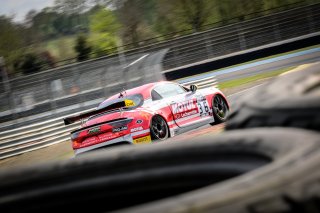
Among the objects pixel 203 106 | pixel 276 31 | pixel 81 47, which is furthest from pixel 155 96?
pixel 81 47

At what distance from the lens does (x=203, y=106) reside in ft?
36.5

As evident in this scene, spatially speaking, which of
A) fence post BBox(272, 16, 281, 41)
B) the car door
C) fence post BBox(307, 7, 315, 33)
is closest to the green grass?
fence post BBox(272, 16, 281, 41)

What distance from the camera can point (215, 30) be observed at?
34.3 meters

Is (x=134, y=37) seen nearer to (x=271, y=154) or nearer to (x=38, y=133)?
(x=38, y=133)

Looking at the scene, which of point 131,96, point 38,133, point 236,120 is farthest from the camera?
point 38,133

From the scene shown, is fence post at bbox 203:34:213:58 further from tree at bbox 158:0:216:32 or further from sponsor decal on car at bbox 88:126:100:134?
sponsor decal on car at bbox 88:126:100:134

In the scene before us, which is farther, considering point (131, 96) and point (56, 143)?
point (56, 143)

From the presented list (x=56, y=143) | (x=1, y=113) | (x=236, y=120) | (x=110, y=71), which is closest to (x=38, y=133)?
(x=56, y=143)

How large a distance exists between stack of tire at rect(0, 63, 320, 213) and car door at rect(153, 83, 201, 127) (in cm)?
713

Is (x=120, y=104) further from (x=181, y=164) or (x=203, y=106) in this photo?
(x=181, y=164)

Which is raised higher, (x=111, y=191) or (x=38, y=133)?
(x=111, y=191)

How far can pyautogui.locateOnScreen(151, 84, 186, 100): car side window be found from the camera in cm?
1045

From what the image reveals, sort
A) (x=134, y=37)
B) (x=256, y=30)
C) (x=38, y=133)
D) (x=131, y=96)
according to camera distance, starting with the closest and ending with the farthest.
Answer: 1. (x=131, y=96)
2. (x=38, y=133)
3. (x=256, y=30)
4. (x=134, y=37)

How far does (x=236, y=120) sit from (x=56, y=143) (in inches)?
562
